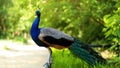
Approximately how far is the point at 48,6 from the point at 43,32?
575cm

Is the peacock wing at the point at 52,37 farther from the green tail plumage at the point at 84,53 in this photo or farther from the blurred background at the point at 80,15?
the blurred background at the point at 80,15

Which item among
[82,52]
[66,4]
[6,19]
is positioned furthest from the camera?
[6,19]

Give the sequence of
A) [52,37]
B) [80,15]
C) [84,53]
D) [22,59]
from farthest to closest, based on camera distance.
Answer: [22,59], [80,15], [84,53], [52,37]

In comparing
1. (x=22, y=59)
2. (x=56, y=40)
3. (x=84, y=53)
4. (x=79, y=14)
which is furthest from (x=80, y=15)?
(x=56, y=40)

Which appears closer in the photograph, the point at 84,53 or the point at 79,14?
the point at 84,53

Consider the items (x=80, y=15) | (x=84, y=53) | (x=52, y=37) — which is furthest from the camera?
(x=80, y=15)

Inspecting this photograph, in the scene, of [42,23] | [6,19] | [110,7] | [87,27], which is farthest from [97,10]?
[6,19]

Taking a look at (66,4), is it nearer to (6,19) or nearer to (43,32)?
(43,32)

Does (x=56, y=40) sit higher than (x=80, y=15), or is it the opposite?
(x=80, y=15)

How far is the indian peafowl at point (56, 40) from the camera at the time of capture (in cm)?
891

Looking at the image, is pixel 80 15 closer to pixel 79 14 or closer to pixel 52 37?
pixel 79 14

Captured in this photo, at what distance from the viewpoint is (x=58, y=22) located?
17078 mm

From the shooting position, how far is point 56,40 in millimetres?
9062

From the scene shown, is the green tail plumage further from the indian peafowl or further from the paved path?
the paved path
